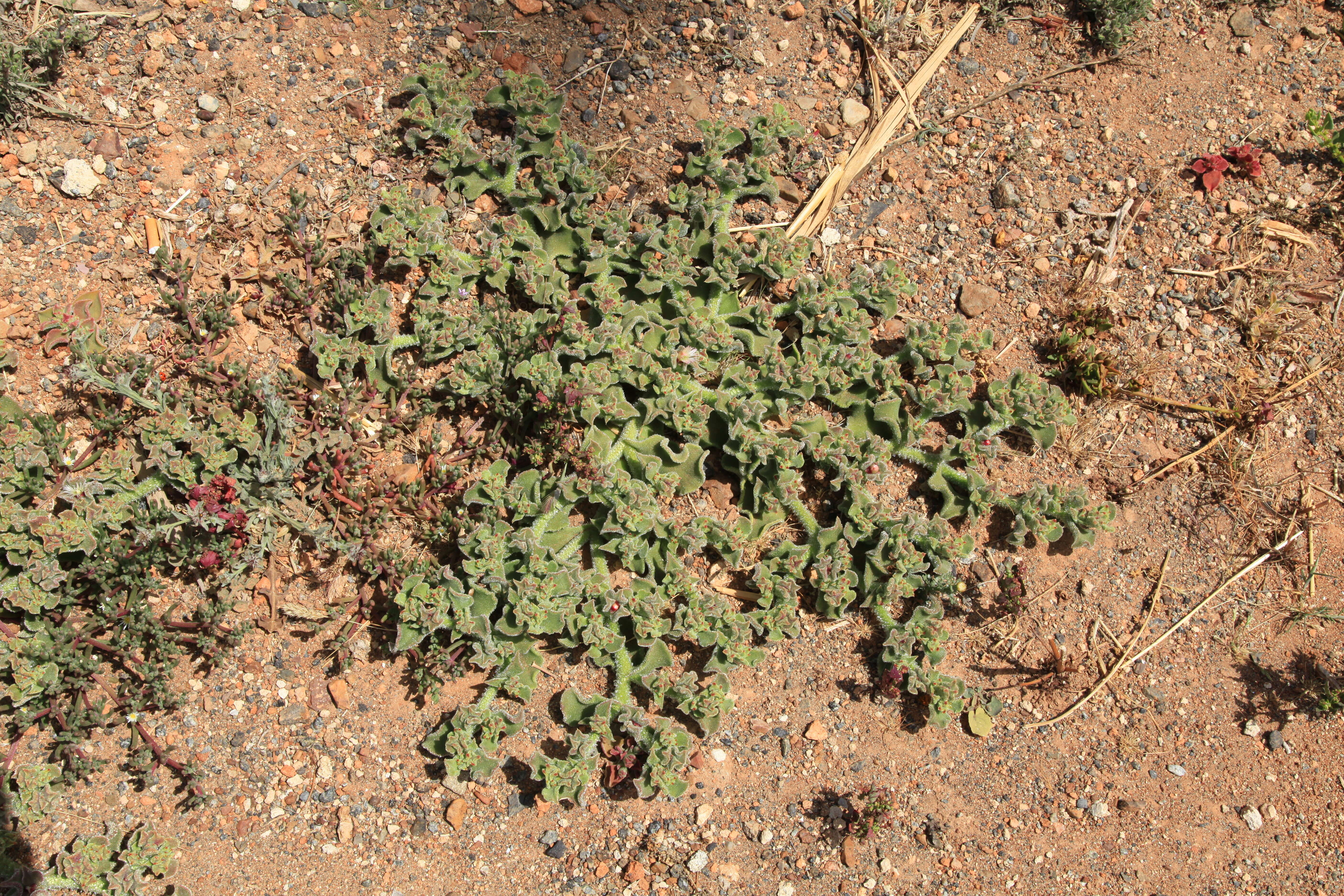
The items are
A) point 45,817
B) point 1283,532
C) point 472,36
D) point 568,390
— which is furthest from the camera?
point 472,36

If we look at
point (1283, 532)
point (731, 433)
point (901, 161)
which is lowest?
point (1283, 532)

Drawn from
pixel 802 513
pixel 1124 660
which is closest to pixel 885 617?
pixel 802 513

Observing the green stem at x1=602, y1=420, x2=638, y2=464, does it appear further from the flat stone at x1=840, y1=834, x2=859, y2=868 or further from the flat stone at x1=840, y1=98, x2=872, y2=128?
the flat stone at x1=840, y1=98, x2=872, y2=128

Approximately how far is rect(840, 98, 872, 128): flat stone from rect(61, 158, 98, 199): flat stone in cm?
390

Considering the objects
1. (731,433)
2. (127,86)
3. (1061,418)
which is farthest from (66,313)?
(1061,418)

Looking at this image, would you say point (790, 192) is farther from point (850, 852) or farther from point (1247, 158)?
point (850, 852)

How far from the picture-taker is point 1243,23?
17.7 feet

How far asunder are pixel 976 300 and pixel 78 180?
15.0 ft

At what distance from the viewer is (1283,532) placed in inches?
183

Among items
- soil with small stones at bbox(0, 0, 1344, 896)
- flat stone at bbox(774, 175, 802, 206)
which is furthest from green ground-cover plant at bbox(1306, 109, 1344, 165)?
flat stone at bbox(774, 175, 802, 206)

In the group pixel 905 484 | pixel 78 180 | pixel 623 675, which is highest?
pixel 78 180

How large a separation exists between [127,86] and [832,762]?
4.80 meters

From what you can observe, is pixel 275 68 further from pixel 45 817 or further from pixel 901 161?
pixel 45 817

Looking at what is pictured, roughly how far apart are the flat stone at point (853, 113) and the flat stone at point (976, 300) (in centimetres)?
112
